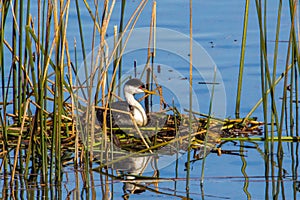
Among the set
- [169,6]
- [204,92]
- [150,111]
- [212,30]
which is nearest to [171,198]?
[150,111]

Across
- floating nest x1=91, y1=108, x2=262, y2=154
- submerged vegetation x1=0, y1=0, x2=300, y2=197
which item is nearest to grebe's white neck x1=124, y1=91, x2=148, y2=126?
floating nest x1=91, y1=108, x2=262, y2=154

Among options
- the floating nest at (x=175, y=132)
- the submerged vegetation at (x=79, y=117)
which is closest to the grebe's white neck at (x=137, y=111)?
the floating nest at (x=175, y=132)

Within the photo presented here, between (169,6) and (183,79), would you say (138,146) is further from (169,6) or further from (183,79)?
(169,6)

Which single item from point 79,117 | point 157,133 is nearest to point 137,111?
point 157,133

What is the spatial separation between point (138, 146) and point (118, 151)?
0.81 feet

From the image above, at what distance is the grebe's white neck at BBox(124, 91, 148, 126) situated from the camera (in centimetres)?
597

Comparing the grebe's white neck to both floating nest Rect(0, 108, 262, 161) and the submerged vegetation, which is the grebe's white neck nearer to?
floating nest Rect(0, 108, 262, 161)

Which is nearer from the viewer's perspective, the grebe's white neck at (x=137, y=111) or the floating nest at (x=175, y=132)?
the floating nest at (x=175, y=132)

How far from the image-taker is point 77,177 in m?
4.80

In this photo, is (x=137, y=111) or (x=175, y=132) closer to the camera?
(x=175, y=132)

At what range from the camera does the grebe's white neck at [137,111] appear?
5969mm

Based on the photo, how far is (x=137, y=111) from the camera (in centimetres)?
604

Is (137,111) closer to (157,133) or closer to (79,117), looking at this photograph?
(157,133)

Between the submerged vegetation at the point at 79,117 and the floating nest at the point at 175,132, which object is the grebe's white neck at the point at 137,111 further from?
the submerged vegetation at the point at 79,117
